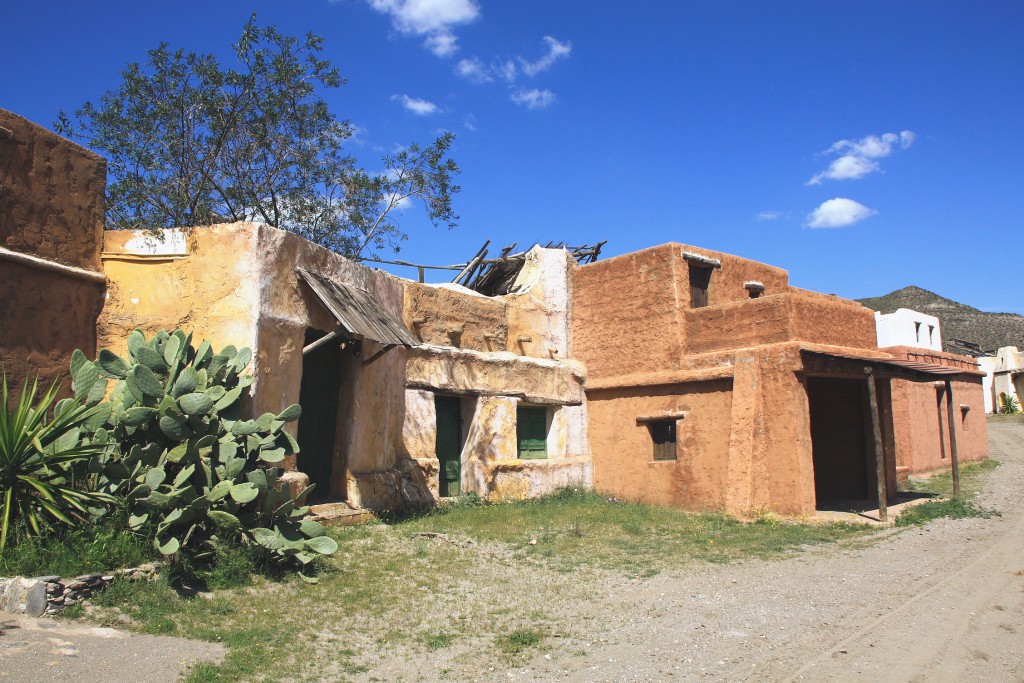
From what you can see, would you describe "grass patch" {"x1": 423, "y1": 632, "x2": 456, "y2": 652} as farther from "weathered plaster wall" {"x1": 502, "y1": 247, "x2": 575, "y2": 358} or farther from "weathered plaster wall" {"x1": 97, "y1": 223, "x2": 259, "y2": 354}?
"weathered plaster wall" {"x1": 502, "y1": 247, "x2": 575, "y2": 358}

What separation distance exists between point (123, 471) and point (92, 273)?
378 cm

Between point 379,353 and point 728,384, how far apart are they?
255 inches

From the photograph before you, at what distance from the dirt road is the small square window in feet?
15.3

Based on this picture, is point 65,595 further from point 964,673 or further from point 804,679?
point 964,673

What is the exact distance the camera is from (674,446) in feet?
48.9

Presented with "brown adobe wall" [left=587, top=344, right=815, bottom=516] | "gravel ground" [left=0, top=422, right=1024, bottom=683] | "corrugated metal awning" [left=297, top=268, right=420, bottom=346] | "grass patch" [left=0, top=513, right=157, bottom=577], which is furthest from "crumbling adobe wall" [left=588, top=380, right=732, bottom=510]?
"grass patch" [left=0, top=513, right=157, bottom=577]

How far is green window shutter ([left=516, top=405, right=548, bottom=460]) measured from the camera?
15.6m

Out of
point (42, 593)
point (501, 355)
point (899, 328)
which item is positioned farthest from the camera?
point (899, 328)

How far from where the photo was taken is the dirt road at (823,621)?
5.90 meters

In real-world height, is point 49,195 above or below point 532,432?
above

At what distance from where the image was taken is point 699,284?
626 inches

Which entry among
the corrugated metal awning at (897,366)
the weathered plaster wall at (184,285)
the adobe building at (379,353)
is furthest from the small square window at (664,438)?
the weathered plaster wall at (184,285)

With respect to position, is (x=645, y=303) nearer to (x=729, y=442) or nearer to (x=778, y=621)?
(x=729, y=442)

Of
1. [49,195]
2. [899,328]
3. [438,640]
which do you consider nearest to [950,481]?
[899,328]
